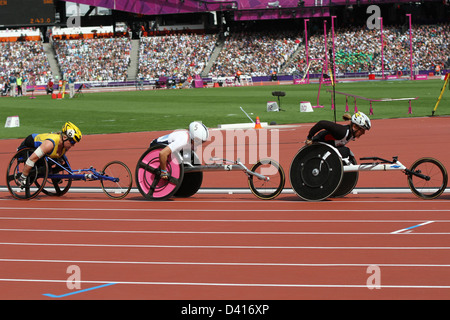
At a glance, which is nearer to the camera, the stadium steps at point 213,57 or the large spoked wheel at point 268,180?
the large spoked wheel at point 268,180

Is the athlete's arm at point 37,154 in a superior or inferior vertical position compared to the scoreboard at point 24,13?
inferior

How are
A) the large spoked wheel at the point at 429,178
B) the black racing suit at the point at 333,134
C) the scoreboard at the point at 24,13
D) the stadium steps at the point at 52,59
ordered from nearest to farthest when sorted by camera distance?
the large spoked wheel at the point at 429,178 → the black racing suit at the point at 333,134 → the scoreboard at the point at 24,13 → the stadium steps at the point at 52,59

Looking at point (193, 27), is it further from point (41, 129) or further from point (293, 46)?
point (41, 129)

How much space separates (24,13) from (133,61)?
473 inches

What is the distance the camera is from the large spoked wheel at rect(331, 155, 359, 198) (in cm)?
1234

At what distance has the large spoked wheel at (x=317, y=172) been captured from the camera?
38.5ft

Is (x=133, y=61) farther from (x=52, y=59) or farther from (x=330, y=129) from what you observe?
(x=330, y=129)

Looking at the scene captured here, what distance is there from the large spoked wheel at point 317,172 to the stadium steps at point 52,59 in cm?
6934

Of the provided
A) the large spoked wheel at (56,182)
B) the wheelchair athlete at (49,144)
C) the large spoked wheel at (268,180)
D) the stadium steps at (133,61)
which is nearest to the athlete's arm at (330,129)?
the large spoked wheel at (268,180)

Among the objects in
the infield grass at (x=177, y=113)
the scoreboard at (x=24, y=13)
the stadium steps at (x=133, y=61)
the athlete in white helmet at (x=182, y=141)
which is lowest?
the athlete in white helmet at (x=182, y=141)

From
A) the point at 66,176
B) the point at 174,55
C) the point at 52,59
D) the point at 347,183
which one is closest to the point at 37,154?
the point at 66,176

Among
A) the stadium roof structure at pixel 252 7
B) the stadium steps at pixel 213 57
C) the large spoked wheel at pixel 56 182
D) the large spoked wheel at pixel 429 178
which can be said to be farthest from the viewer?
the stadium roof structure at pixel 252 7

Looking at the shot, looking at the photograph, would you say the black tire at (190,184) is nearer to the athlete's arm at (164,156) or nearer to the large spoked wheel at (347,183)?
the athlete's arm at (164,156)

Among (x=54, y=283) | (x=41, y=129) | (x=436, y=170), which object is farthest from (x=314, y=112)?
(x=54, y=283)
